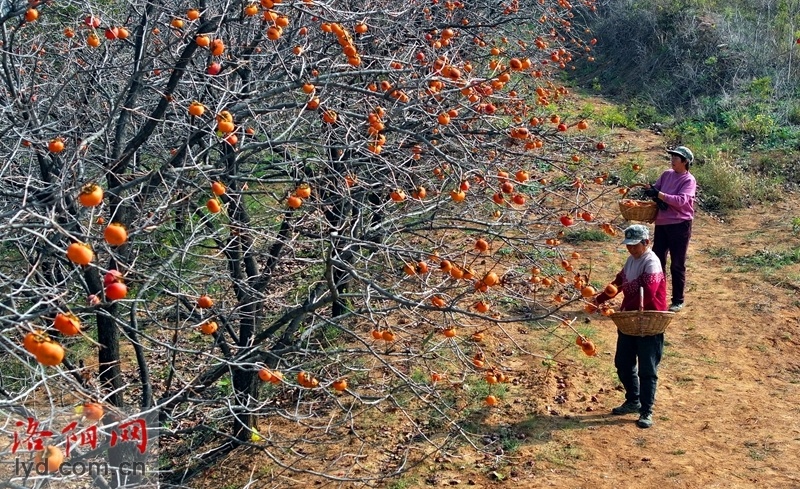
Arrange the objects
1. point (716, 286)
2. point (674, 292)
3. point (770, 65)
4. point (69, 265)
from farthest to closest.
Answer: point (770, 65)
point (716, 286)
point (674, 292)
point (69, 265)

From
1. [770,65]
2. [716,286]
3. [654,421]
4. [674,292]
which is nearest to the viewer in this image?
[654,421]

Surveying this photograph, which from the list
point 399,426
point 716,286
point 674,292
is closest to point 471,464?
point 399,426

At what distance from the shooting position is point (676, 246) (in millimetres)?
6430

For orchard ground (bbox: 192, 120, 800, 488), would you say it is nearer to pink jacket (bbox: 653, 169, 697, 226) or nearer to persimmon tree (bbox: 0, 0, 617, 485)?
persimmon tree (bbox: 0, 0, 617, 485)

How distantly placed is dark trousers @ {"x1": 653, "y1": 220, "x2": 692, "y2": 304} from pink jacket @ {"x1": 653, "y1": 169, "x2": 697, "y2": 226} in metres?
0.07

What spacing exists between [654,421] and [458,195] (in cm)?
247

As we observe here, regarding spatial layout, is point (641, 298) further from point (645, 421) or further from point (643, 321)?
point (645, 421)

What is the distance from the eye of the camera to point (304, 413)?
5.24 metres

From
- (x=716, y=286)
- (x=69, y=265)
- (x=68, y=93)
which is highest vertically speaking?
(x=68, y=93)

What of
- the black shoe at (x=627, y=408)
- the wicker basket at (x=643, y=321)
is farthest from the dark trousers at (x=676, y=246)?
the wicker basket at (x=643, y=321)

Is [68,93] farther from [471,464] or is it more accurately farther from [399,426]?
[471,464]

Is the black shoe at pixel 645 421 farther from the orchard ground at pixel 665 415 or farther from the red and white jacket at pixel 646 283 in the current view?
the red and white jacket at pixel 646 283

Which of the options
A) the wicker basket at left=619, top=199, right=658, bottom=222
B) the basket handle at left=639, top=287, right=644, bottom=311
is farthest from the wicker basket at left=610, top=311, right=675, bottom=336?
the wicker basket at left=619, top=199, right=658, bottom=222

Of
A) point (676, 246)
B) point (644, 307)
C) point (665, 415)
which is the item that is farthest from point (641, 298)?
point (676, 246)
